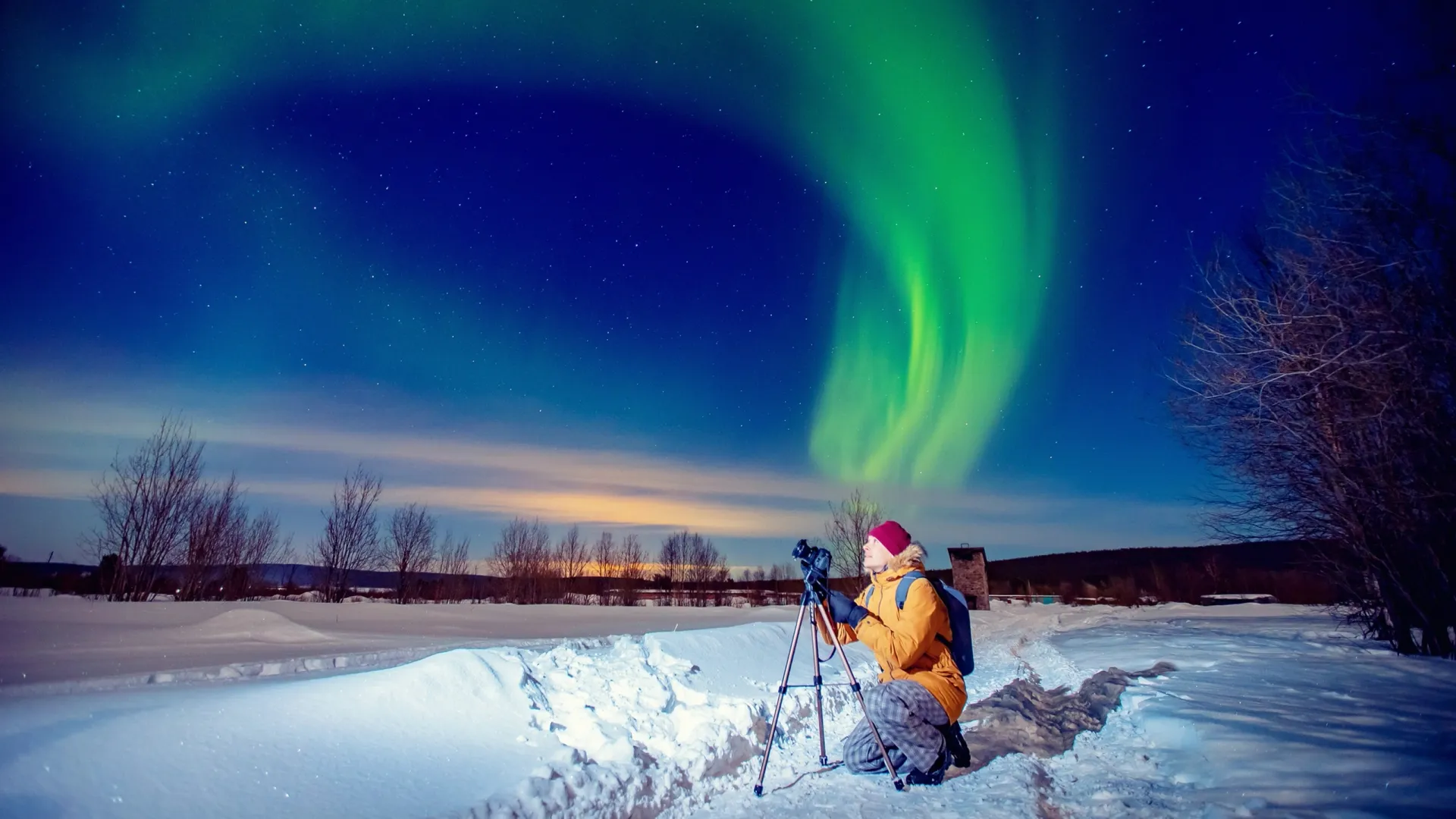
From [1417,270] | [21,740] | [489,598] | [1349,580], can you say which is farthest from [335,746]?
[489,598]

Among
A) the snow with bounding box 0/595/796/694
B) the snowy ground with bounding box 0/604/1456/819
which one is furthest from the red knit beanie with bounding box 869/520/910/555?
the snow with bounding box 0/595/796/694

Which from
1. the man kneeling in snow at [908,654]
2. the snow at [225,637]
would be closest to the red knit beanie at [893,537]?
the man kneeling in snow at [908,654]

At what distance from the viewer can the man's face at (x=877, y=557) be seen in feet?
14.7

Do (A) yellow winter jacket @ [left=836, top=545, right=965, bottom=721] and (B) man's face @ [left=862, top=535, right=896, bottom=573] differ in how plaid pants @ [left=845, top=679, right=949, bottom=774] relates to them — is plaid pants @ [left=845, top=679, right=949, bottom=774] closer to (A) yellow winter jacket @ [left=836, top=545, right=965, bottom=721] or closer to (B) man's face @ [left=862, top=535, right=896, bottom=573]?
(A) yellow winter jacket @ [left=836, top=545, right=965, bottom=721]

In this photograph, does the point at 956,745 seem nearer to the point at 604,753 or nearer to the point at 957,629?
the point at 957,629

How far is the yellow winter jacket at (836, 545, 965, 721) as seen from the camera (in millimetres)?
4238

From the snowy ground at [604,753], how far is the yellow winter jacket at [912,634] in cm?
74

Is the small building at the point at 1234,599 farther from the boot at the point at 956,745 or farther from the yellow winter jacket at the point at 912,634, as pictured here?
the yellow winter jacket at the point at 912,634

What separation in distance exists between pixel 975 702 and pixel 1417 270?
9497 millimetres

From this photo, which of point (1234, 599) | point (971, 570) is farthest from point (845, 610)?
point (1234, 599)

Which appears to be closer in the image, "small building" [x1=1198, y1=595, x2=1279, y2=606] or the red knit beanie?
the red knit beanie

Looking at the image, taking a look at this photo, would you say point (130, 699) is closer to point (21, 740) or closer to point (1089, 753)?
point (21, 740)

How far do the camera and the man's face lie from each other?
10.2 inches

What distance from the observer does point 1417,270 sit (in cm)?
1017
